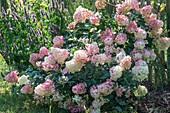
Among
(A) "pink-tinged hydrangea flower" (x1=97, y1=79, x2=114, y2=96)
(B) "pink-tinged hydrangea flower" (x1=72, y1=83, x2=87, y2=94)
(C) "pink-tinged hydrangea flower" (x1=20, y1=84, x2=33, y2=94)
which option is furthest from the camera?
(C) "pink-tinged hydrangea flower" (x1=20, y1=84, x2=33, y2=94)

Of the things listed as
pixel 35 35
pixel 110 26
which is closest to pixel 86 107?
pixel 110 26

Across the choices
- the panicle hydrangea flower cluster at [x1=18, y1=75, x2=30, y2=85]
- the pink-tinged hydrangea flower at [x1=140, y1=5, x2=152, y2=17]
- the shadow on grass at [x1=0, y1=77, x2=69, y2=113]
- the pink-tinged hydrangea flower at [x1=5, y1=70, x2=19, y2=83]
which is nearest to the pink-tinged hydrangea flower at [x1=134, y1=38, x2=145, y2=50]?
the pink-tinged hydrangea flower at [x1=140, y1=5, x2=152, y2=17]

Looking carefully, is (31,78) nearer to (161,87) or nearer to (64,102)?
(64,102)

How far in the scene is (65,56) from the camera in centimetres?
270

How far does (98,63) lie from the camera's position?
8.73 feet

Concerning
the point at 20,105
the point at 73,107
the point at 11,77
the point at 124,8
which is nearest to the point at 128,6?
the point at 124,8

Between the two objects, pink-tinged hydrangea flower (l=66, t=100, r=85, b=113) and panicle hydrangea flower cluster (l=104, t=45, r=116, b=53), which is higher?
panicle hydrangea flower cluster (l=104, t=45, r=116, b=53)

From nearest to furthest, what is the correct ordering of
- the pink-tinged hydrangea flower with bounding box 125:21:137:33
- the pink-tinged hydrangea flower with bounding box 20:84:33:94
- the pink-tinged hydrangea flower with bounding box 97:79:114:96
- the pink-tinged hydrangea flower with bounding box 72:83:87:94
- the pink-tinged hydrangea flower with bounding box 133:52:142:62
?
the pink-tinged hydrangea flower with bounding box 97:79:114:96, the pink-tinged hydrangea flower with bounding box 72:83:87:94, the pink-tinged hydrangea flower with bounding box 133:52:142:62, the pink-tinged hydrangea flower with bounding box 125:21:137:33, the pink-tinged hydrangea flower with bounding box 20:84:33:94

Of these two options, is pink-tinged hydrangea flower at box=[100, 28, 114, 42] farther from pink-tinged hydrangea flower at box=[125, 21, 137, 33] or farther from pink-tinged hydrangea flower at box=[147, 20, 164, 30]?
pink-tinged hydrangea flower at box=[147, 20, 164, 30]

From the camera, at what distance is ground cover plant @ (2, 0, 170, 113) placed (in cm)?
259

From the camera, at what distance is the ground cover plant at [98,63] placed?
2594 mm

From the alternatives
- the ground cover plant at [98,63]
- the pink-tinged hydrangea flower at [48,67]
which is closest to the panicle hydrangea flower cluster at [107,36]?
the ground cover plant at [98,63]

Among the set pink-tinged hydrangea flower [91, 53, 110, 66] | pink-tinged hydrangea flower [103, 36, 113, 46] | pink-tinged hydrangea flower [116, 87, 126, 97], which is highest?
pink-tinged hydrangea flower [103, 36, 113, 46]

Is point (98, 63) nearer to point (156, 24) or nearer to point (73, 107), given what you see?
point (73, 107)
